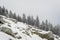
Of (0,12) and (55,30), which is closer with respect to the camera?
(0,12)

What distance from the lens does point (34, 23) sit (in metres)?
93.6

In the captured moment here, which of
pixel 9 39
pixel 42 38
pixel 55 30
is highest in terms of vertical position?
pixel 9 39

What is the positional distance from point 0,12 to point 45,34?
1944 inches

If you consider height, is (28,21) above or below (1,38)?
below

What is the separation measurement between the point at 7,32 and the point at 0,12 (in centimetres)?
5665

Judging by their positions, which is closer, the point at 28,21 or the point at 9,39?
the point at 9,39

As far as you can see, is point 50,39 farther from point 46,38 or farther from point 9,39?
point 9,39

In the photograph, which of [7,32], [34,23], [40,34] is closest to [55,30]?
[34,23]

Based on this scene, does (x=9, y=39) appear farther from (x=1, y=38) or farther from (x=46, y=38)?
(x=46, y=38)

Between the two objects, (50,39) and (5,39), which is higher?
(5,39)

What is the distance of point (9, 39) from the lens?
1616 cm

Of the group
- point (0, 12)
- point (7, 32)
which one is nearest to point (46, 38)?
point (7, 32)

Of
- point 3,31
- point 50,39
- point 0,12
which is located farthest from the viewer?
point 0,12

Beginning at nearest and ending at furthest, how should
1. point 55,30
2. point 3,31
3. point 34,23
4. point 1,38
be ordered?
1. point 1,38
2. point 3,31
3. point 55,30
4. point 34,23
